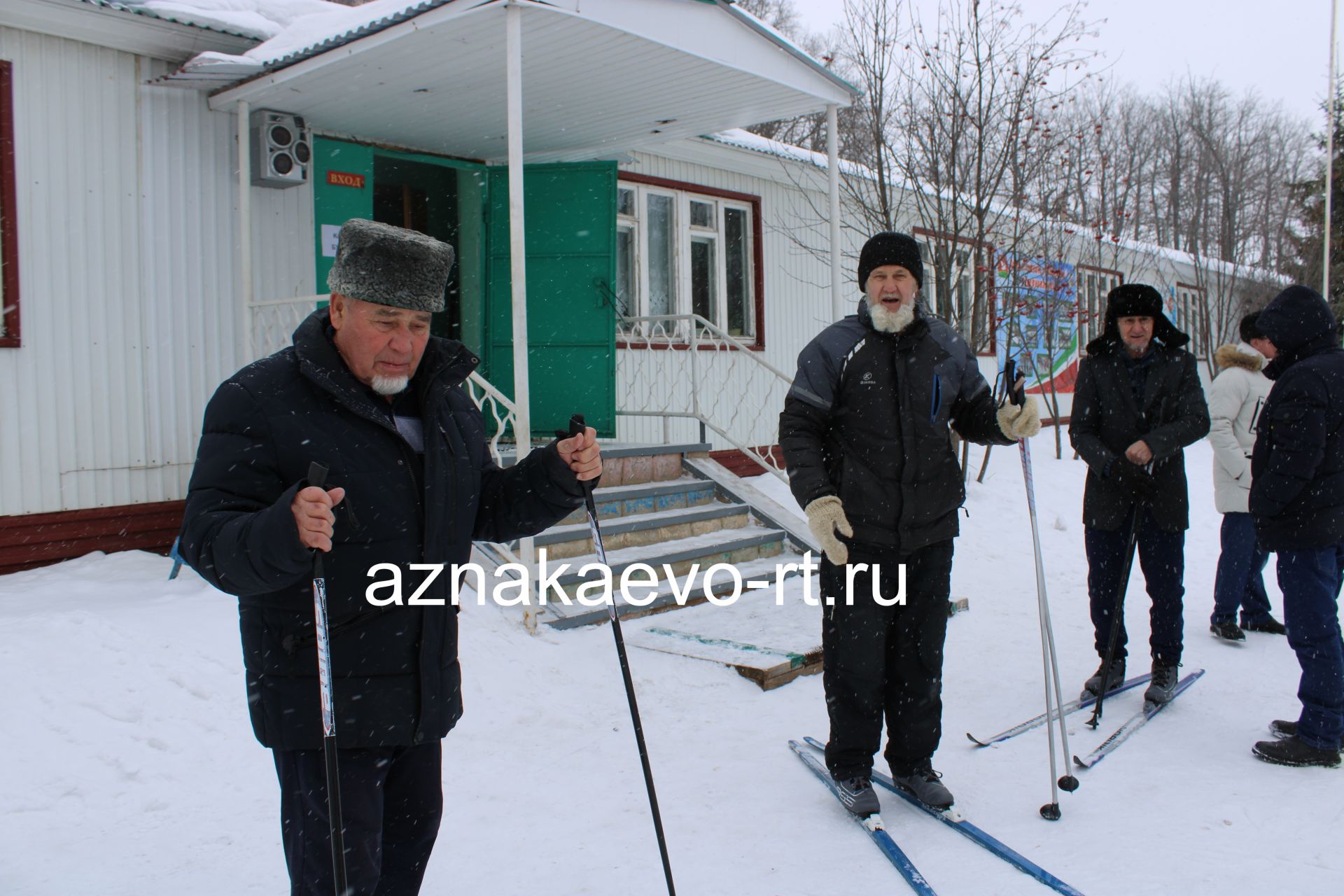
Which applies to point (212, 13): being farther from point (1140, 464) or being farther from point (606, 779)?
point (1140, 464)

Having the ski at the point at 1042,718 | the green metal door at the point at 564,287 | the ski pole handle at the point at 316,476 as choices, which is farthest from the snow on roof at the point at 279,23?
the ski at the point at 1042,718

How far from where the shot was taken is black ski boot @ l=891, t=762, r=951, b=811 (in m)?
3.32

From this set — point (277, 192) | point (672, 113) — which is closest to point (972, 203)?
point (672, 113)

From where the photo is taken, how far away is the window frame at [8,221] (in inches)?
217

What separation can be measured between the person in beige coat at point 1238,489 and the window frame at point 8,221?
6.66 m

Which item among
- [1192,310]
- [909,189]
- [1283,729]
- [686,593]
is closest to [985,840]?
[1283,729]

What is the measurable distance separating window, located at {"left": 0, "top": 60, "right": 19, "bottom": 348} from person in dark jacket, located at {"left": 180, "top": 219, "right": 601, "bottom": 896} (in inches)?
180

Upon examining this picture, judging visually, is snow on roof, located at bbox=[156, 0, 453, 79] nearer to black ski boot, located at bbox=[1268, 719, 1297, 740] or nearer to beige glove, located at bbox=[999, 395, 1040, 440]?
beige glove, located at bbox=[999, 395, 1040, 440]

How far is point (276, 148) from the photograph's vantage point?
6.44 metres

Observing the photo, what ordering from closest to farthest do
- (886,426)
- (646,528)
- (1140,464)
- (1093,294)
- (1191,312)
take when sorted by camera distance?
1. (886,426)
2. (1140,464)
3. (646,528)
4. (1093,294)
5. (1191,312)

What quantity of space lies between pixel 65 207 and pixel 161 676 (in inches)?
126

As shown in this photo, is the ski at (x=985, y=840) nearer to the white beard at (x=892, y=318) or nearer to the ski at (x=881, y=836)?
the ski at (x=881, y=836)

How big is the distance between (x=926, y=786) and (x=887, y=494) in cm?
99

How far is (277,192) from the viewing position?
6719 mm
